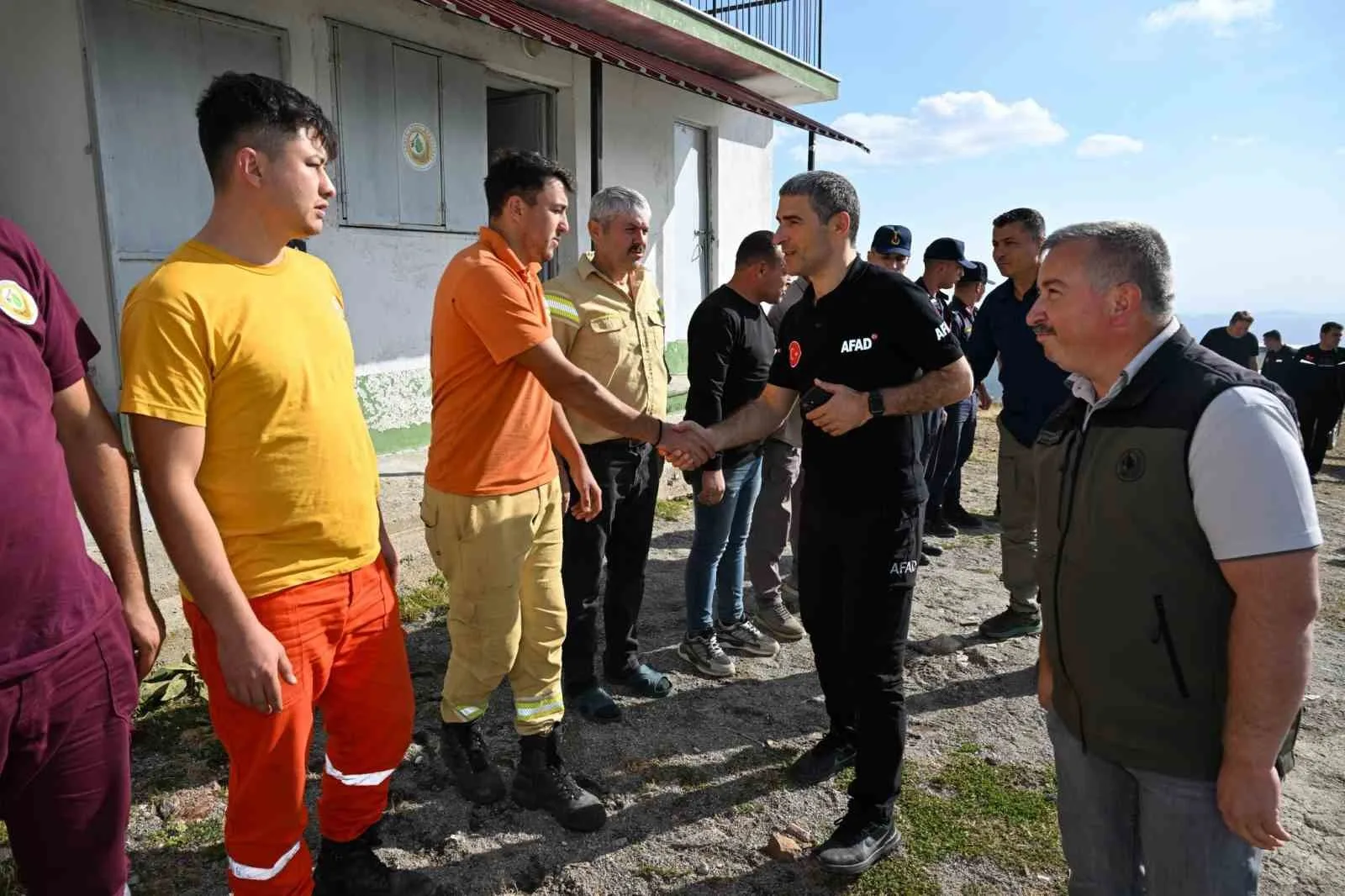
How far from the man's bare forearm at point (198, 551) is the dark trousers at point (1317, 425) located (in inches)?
488

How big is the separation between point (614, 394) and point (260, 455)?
1.92 metres

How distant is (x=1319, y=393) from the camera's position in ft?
36.1

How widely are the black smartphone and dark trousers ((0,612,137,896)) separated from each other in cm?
197

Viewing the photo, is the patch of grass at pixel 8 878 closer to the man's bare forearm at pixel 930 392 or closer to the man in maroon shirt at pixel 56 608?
the man in maroon shirt at pixel 56 608

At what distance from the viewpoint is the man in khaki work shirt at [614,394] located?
11.8ft

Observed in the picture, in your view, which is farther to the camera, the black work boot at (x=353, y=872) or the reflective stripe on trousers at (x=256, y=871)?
the black work boot at (x=353, y=872)

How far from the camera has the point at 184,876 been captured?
8.48 ft

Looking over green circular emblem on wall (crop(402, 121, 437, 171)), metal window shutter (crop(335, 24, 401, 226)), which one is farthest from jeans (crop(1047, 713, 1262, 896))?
green circular emblem on wall (crop(402, 121, 437, 171))

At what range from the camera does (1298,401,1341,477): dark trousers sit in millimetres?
10648

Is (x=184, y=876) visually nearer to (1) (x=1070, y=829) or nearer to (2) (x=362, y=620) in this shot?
(2) (x=362, y=620)

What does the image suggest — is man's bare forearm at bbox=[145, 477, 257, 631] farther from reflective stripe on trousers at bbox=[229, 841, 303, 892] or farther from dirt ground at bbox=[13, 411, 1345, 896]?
dirt ground at bbox=[13, 411, 1345, 896]

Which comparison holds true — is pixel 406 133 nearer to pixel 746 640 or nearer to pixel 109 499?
pixel 746 640

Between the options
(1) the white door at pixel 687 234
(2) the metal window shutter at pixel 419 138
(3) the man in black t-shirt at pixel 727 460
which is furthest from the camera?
(1) the white door at pixel 687 234

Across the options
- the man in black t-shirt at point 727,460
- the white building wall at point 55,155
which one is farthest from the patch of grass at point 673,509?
the white building wall at point 55,155
